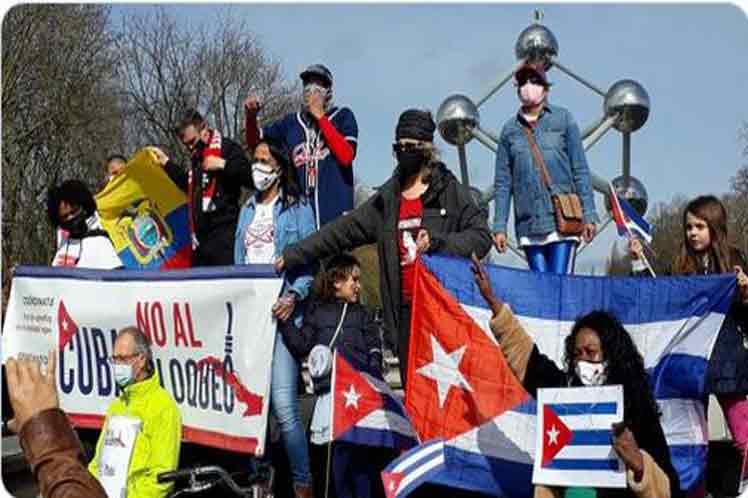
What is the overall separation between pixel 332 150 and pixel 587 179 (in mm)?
1511

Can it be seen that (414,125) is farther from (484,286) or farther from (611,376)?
(611,376)

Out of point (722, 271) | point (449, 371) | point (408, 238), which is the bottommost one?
point (449, 371)

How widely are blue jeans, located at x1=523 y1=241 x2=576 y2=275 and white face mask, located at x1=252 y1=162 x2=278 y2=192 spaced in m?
1.53

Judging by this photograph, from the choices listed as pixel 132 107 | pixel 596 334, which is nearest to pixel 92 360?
pixel 596 334

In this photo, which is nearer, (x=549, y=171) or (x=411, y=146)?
(x=411, y=146)

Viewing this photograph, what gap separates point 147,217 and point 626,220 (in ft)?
10.9

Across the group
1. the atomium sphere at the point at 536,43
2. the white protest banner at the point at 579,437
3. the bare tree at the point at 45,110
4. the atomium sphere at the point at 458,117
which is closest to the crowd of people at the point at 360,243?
the white protest banner at the point at 579,437

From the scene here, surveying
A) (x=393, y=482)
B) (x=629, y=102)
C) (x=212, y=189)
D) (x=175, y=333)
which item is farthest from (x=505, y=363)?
(x=629, y=102)

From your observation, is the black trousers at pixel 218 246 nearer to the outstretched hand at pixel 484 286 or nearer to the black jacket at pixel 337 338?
the black jacket at pixel 337 338

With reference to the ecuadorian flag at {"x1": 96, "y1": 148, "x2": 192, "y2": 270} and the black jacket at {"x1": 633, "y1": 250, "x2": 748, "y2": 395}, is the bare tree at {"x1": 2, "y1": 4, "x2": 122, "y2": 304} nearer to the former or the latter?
the ecuadorian flag at {"x1": 96, "y1": 148, "x2": 192, "y2": 270}

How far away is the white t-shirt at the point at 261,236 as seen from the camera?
7.02 m

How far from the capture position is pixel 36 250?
25.4m

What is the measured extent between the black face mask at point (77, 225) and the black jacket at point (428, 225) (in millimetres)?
2363

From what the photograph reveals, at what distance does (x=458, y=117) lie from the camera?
17.1m
